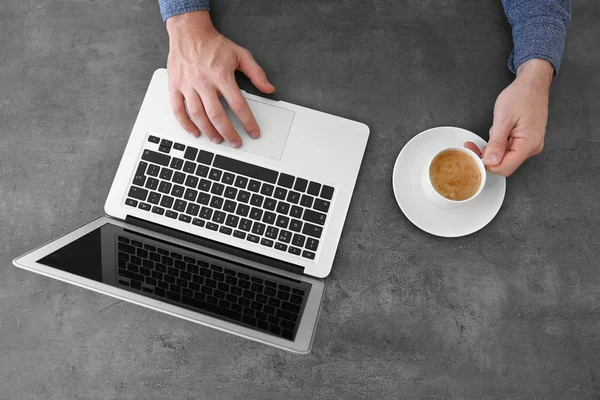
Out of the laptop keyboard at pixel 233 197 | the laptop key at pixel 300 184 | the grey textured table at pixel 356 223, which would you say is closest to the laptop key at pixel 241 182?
the laptop keyboard at pixel 233 197

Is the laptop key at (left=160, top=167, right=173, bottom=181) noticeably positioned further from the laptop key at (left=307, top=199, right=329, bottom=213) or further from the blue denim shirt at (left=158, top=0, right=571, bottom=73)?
the blue denim shirt at (left=158, top=0, right=571, bottom=73)

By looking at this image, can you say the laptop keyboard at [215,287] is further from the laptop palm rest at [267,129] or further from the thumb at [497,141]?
the thumb at [497,141]

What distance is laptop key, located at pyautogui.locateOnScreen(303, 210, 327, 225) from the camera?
916 millimetres

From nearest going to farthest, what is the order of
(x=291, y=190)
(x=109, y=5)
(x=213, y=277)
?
(x=213, y=277) → (x=291, y=190) → (x=109, y=5)

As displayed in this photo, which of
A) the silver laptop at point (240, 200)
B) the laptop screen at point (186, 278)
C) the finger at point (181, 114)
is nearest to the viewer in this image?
the laptop screen at point (186, 278)

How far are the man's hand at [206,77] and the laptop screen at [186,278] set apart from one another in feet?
0.83

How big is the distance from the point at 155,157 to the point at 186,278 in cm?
29

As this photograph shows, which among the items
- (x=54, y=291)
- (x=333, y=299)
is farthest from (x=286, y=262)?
(x=54, y=291)

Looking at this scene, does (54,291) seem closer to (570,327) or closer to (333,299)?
(333,299)

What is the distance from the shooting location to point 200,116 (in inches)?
36.7

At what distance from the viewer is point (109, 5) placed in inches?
40.9

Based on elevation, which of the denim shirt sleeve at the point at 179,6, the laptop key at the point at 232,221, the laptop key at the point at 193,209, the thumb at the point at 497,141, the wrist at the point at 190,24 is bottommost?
the laptop key at the point at 232,221

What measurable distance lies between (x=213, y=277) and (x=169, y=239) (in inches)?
5.8

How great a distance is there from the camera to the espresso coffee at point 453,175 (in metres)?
0.87
